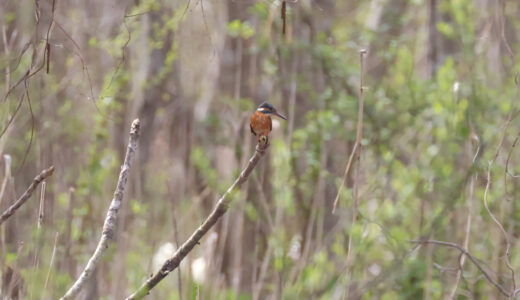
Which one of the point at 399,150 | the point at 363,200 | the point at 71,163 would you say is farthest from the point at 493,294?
the point at 71,163

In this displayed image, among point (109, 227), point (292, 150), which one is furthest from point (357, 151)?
point (292, 150)

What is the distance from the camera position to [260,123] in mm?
1503

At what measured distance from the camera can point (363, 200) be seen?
3256 mm

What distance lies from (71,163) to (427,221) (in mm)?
2047

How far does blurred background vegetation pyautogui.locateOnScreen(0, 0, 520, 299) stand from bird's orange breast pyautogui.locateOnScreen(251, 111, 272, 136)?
995mm

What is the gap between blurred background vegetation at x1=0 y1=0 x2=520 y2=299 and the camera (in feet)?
9.25

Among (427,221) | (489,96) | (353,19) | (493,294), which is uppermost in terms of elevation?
(353,19)

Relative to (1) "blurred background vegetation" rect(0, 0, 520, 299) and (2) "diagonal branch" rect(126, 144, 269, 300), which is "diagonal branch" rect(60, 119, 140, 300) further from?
(1) "blurred background vegetation" rect(0, 0, 520, 299)

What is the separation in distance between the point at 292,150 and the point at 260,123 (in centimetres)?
209

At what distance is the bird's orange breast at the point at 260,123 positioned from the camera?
4.93 ft

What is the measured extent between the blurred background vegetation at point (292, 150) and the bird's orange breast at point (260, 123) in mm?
995

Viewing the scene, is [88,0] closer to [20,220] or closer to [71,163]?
[71,163]

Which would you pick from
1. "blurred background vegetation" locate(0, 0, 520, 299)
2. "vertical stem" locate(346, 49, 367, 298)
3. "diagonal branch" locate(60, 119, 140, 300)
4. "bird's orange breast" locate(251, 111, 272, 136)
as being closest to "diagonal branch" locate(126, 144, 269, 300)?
"diagonal branch" locate(60, 119, 140, 300)

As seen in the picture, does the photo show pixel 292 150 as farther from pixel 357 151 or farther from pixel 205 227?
pixel 205 227
